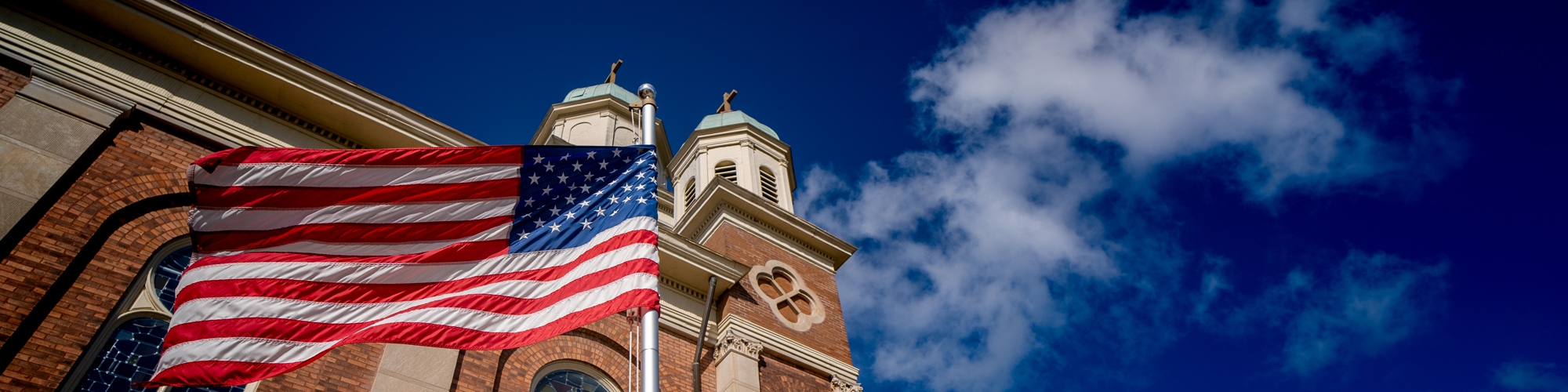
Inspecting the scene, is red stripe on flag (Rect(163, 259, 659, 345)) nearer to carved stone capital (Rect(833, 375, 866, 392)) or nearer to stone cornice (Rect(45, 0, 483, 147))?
stone cornice (Rect(45, 0, 483, 147))

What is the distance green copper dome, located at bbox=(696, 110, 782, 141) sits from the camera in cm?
2306

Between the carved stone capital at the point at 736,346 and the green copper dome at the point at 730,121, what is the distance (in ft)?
31.8

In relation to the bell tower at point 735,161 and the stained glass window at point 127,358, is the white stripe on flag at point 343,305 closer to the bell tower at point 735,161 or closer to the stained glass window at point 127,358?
the stained glass window at point 127,358

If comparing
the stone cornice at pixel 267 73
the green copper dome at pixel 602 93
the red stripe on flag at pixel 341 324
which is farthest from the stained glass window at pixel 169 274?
the green copper dome at pixel 602 93

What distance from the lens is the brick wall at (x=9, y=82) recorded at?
10.00 metres

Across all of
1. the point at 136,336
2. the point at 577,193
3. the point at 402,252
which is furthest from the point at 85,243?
the point at 577,193

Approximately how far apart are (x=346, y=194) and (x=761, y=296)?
27.3ft

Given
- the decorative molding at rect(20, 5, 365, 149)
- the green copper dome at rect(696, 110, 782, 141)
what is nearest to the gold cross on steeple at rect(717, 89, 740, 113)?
the green copper dome at rect(696, 110, 782, 141)

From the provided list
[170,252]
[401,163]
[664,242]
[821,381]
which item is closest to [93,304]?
[170,252]

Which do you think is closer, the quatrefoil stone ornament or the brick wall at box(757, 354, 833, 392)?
the brick wall at box(757, 354, 833, 392)

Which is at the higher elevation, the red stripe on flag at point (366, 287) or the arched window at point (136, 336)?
the arched window at point (136, 336)

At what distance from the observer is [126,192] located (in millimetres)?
9961

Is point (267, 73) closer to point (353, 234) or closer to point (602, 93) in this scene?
point (353, 234)

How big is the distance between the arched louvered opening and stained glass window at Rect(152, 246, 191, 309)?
480 inches
